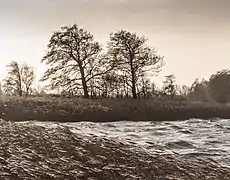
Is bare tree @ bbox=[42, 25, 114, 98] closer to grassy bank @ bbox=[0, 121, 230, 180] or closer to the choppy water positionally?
the choppy water

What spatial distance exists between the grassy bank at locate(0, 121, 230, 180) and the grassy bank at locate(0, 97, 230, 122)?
12018 millimetres

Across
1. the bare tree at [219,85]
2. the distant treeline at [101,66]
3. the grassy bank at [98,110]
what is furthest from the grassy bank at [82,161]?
the bare tree at [219,85]

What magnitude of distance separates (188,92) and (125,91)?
42.4ft

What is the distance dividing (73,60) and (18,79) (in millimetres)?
10675

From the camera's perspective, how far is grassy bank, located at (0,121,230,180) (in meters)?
7.78

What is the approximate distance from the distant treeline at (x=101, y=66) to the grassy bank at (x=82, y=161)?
22.7 m

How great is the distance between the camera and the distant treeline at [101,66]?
33.9m

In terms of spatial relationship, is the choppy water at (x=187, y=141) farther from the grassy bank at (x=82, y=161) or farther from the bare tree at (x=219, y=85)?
the bare tree at (x=219, y=85)

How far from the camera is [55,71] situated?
34.1 meters

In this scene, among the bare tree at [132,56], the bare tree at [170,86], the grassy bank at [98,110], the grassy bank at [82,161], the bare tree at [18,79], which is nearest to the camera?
the grassy bank at [82,161]

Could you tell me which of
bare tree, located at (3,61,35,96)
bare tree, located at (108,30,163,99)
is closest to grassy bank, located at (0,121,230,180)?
bare tree, located at (108,30,163,99)

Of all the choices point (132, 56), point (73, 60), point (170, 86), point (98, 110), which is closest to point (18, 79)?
point (73, 60)

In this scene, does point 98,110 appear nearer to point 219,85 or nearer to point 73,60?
point 73,60

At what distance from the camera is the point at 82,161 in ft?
28.7
